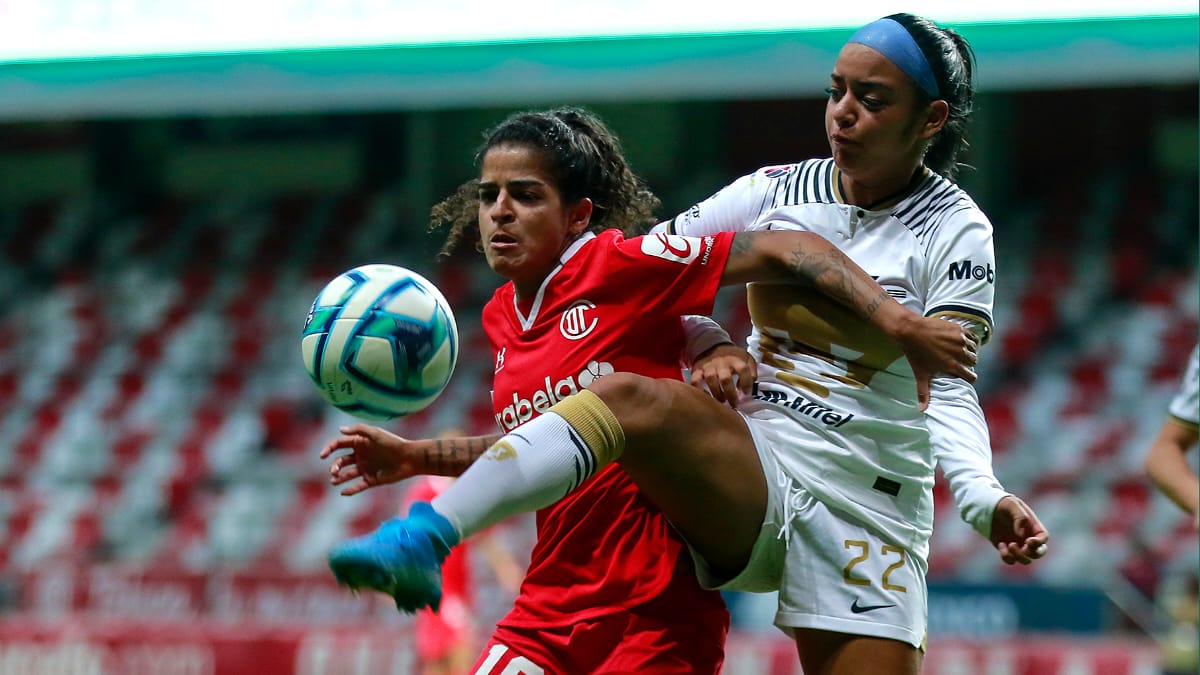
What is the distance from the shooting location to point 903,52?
3092 millimetres

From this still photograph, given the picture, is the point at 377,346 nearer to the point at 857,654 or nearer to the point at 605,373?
the point at 605,373

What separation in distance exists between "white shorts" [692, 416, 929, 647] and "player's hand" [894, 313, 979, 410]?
1.25 feet

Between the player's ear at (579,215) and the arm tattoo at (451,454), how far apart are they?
47 centimetres

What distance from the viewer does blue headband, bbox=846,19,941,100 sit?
3.09 meters

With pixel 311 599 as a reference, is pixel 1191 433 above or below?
above

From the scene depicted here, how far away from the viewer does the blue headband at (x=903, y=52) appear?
3092 mm

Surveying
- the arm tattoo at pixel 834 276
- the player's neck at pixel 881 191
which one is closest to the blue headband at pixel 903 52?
the player's neck at pixel 881 191

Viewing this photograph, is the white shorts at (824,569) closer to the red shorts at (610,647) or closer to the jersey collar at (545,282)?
the red shorts at (610,647)

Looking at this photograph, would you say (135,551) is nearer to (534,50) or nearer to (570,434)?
(534,50)

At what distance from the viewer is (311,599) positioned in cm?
920

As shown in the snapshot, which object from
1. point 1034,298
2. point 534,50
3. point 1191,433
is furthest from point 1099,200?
point 1191,433

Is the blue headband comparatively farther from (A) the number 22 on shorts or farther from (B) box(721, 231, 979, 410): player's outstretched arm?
(A) the number 22 on shorts

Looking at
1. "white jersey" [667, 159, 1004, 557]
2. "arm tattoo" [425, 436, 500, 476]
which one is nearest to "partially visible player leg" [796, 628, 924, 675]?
"white jersey" [667, 159, 1004, 557]

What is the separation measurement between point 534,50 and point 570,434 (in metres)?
7.53
